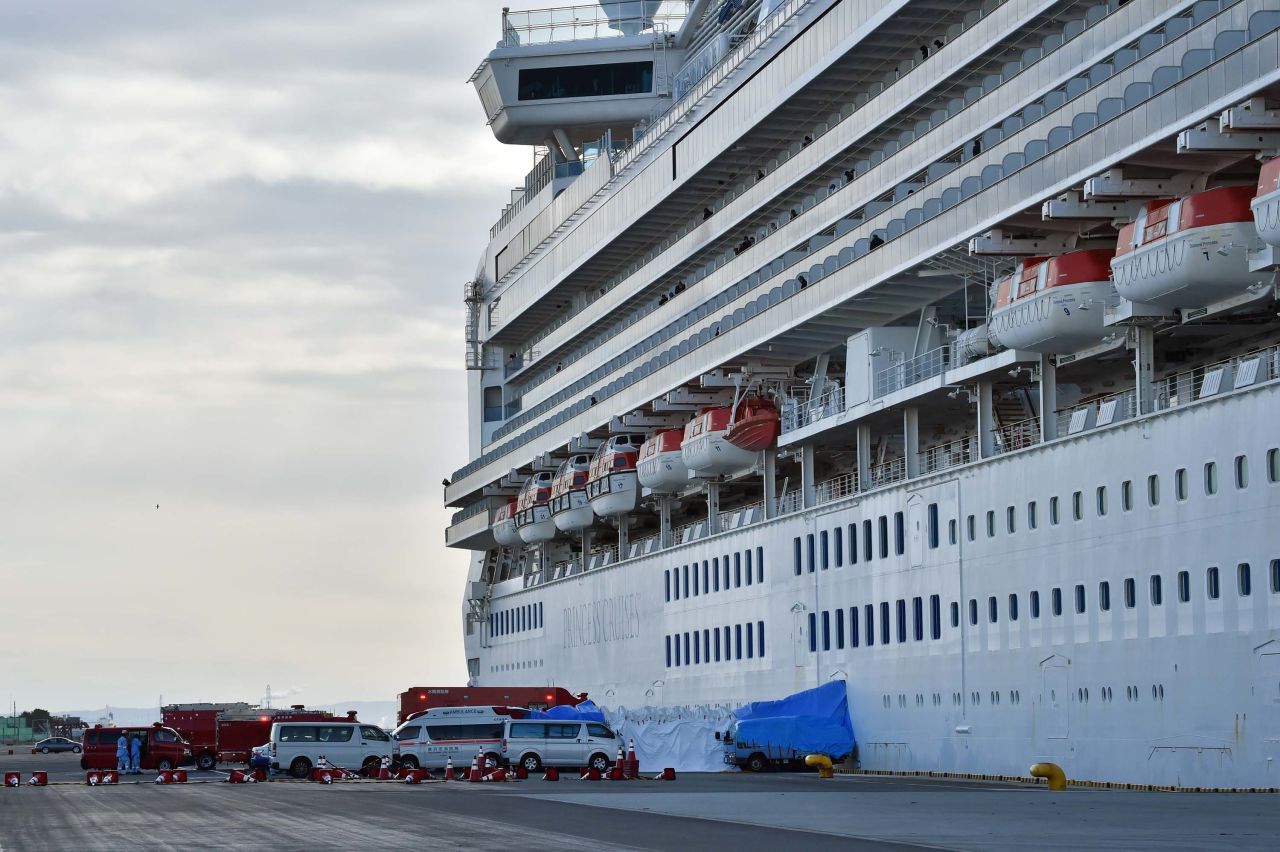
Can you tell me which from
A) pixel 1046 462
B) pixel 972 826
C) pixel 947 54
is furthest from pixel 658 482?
pixel 972 826

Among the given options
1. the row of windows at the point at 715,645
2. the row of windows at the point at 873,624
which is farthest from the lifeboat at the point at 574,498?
the row of windows at the point at 873,624

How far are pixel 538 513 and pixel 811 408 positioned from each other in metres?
29.3

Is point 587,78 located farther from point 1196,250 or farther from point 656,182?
point 1196,250

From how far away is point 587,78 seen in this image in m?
88.1

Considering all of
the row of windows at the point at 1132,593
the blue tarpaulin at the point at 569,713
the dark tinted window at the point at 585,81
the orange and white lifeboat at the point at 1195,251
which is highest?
the dark tinted window at the point at 585,81

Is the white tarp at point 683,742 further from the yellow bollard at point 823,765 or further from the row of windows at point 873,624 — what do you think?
the yellow bollard at point 823,765

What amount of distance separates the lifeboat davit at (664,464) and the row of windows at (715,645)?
5251 mm

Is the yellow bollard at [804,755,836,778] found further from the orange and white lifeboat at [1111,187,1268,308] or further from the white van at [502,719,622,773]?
the orange and white lifeboat at [1111,187,1268,308]

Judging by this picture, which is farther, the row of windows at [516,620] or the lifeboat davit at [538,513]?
the row of windows at [516,620]

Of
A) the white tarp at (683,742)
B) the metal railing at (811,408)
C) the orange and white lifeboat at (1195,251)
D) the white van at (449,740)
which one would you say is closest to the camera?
the orange and white lifeboat at (1195,251)

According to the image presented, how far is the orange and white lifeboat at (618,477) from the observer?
72.3m

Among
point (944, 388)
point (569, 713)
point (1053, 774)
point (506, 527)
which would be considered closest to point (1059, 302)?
point (944, 388)

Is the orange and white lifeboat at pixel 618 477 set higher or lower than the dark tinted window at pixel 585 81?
lower

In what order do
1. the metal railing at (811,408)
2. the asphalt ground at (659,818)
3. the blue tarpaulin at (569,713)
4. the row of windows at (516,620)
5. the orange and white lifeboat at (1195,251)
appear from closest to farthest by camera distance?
1. the asphalt ground at (659,818)
2. the orange and white lifeboat at (1195,251)
3. the metal railing at (811,408)
4. the blue tarpaulin at (569,713)
5. the row of windows at (516,620)
